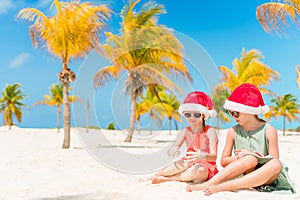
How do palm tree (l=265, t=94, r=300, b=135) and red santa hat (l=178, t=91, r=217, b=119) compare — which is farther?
palm tree (l=265, t=94, r=300, b=135)

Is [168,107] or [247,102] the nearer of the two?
[247,102]

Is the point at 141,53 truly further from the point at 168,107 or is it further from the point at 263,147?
the point at 263,147

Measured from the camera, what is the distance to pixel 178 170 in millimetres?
4051

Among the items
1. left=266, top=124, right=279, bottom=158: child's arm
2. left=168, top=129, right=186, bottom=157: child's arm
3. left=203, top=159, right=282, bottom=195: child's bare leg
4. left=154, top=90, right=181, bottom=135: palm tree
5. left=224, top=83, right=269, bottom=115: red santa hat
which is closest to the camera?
left=203, top=159, right=282, bottom=195: child's bare leg

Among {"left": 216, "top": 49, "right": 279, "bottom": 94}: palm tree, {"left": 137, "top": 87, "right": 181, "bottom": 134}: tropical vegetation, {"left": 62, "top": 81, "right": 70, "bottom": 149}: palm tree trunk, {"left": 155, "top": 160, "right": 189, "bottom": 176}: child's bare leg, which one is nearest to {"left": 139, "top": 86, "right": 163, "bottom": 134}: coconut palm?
{"left": 137, "top": 87, "right": 181, "bottom": 134}: tropical vegetation

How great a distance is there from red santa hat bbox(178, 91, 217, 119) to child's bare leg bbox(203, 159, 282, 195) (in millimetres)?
910

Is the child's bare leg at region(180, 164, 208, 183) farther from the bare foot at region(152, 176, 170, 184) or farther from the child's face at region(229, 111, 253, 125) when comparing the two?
the child's face at region(229, 111, 253, 125)

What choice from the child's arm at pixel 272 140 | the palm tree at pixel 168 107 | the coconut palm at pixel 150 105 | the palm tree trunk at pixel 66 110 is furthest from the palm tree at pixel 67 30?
the coconut palm at pixel 150 105

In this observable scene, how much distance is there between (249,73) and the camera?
66.5ft

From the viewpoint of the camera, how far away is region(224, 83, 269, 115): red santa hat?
3499 mm

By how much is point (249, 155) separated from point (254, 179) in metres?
0.25

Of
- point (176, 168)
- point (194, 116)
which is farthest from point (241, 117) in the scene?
point (176, 168)

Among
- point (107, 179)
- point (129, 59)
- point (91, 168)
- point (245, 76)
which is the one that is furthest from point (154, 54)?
point (107, 179)

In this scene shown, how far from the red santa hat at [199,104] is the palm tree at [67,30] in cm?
759
